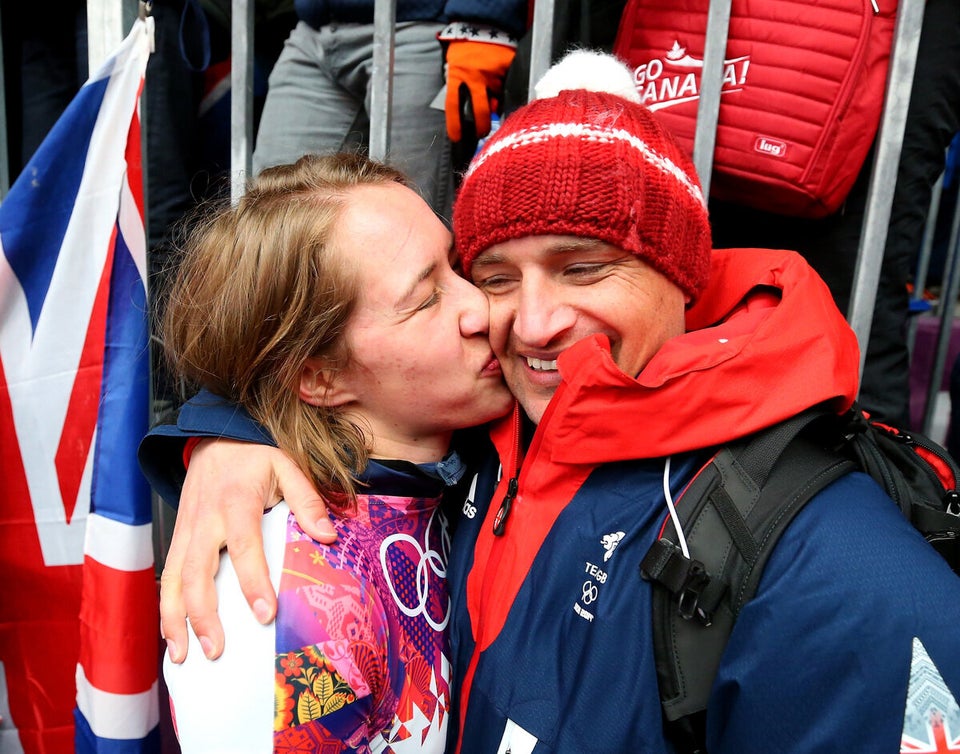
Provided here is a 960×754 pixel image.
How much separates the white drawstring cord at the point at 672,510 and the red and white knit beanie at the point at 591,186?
0.40 m

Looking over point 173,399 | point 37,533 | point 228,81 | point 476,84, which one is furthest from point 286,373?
point 228,81

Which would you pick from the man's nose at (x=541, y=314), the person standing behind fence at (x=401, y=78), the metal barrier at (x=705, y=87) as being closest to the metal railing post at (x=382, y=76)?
the metal barrier at (x=705, y=87)

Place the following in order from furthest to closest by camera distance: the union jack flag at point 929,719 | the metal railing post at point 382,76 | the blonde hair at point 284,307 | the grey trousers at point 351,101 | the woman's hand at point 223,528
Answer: the grey trousers at point 351,101 < the metal railing post at point 382,76 < the blonde hair at point 284,307 < the woman's hand at point 223,528 < the union jack flag at point 929,719

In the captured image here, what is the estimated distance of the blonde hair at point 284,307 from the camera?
4.83ft

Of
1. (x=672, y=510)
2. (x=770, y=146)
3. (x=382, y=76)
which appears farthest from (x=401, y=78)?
(x=672, y=510)

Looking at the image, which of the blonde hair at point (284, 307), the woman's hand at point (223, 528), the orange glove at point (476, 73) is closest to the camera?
the woman's hand at point (223, 528)

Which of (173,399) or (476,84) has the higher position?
(476,84)

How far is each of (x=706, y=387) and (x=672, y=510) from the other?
0.63 feet

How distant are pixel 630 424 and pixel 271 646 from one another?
0.63 metres

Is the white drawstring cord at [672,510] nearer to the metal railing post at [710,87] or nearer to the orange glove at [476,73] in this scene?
the metal railing post at [710,87]

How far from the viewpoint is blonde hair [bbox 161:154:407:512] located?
1.47 m

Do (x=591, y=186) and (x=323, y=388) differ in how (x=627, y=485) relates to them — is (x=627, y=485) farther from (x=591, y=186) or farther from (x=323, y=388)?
(x=323, y=388)

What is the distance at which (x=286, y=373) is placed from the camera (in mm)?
1516

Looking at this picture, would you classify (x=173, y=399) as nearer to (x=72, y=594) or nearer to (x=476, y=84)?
(x=72, y=594)
